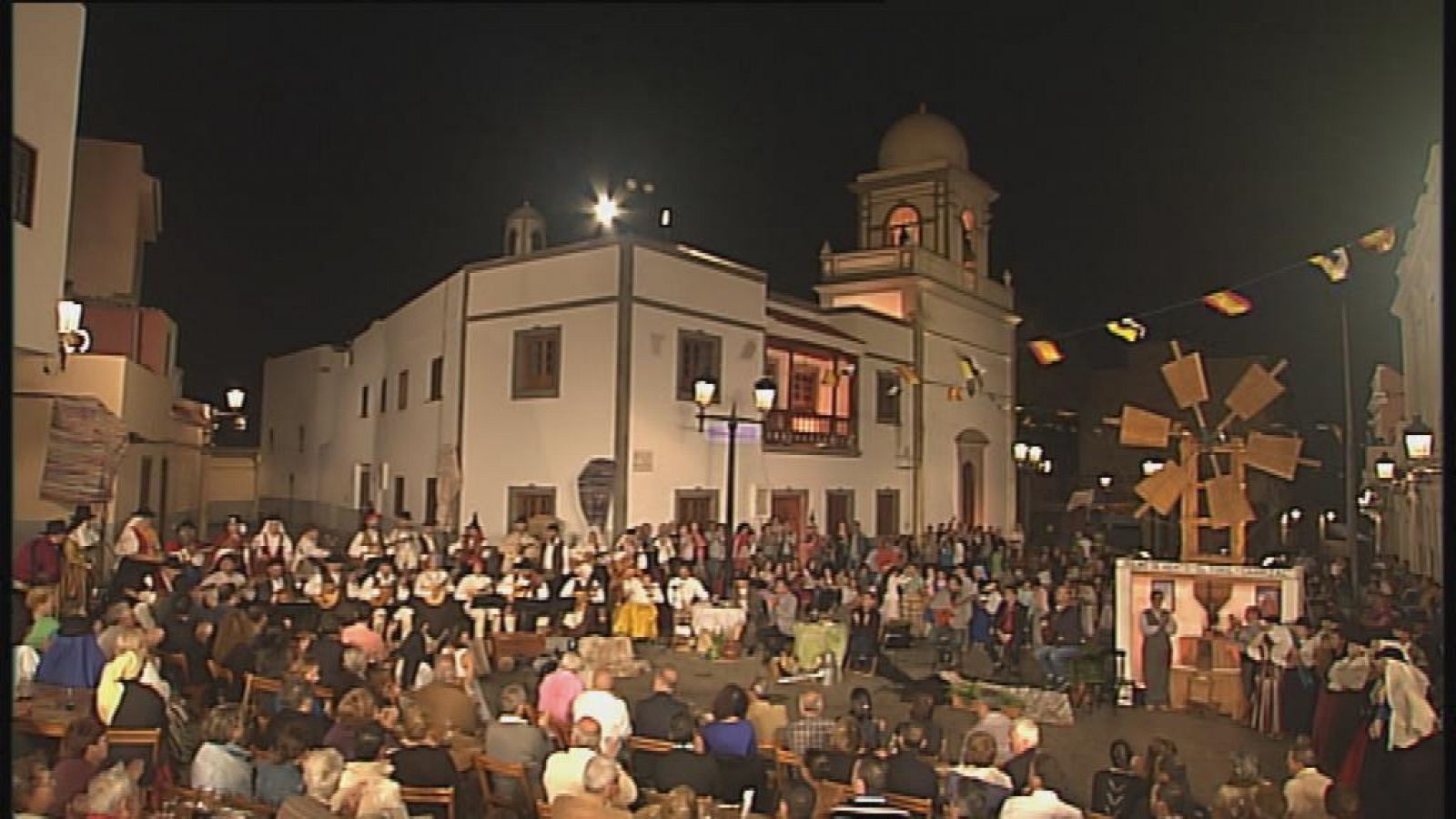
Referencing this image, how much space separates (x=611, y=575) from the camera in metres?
4.45

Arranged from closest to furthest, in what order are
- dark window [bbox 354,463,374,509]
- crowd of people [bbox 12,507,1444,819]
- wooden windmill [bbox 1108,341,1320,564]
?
crowd of people [bbox 12,507,1444,819] < wooden windmill [bbox 1108,341,1320,564] < dark window [bbox 354,463,374,509]

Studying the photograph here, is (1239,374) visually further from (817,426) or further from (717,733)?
(717,733)

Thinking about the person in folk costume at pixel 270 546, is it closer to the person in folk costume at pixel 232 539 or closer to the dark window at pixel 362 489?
the person in folk costume at pixel 232 539

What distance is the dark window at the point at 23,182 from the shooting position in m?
4.22

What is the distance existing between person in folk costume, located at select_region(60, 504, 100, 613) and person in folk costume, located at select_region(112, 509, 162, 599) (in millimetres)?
89

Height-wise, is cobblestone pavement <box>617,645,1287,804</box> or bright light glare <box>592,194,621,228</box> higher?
bright light glare <box>592,194,621,228</box>

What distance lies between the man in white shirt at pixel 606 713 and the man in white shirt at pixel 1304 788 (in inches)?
83.4

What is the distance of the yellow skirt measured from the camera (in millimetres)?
4465

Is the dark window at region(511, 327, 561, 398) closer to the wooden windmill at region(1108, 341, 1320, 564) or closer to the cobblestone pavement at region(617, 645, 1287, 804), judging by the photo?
the cobblestone pavement at region(617, 645, 1287, 804)

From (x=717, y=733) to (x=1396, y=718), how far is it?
2.18 metres

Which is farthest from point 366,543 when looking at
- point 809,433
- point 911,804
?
point 911,804

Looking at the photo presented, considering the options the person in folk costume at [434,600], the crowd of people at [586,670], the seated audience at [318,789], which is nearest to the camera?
the seated audience at [318,789]

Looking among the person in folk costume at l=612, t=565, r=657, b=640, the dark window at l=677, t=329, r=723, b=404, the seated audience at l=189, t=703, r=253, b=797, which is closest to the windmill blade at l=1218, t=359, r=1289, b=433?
the dark window at l=677, t=329, r=723, b=404

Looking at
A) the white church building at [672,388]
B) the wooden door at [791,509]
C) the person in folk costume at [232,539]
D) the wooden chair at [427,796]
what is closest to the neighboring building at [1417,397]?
the white church building at [672,388]
